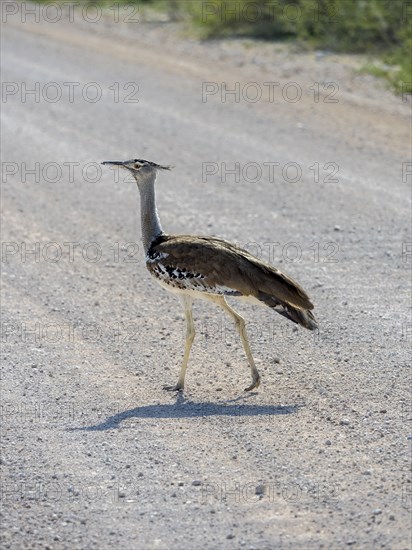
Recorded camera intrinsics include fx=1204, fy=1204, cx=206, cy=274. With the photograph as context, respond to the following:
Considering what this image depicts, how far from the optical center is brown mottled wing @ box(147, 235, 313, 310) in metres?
7.37

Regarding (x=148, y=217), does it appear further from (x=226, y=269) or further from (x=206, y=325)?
(x=206, y=325)

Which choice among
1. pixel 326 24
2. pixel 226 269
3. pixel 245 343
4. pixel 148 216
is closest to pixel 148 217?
pixel 148 216

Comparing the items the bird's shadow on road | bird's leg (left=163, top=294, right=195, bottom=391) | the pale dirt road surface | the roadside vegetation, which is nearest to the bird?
bird's leg (left=163, top=294, right=195, bottom=391)

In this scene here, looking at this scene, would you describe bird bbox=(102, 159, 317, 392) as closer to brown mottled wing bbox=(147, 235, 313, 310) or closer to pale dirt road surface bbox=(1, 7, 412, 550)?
brown mottled wing bbox=(147, 235, 313, 310)

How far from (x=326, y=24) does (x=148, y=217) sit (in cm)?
1107

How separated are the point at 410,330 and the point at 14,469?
3.14 meters

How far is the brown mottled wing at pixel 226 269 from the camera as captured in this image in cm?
737

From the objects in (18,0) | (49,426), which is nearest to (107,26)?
(18,0)

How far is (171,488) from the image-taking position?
6.18m

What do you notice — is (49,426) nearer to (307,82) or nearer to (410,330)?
(410,330)

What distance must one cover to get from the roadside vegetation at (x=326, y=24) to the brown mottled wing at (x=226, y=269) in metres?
8.74

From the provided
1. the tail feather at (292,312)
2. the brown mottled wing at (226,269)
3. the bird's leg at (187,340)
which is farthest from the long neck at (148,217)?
the tail feather at (292,312)

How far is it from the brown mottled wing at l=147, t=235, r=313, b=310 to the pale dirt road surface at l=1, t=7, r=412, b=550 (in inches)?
25.1

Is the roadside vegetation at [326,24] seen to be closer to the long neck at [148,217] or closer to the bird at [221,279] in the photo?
the long neck at [148,217]
